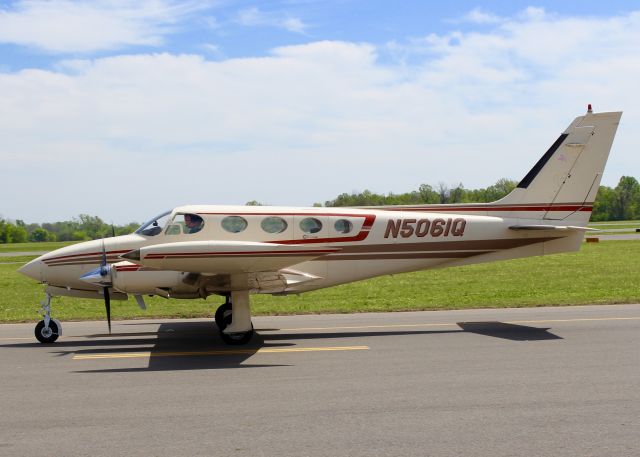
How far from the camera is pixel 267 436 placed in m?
7.48

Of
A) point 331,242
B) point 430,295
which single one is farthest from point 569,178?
point 430,295

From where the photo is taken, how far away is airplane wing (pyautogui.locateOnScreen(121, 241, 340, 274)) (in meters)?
12.4

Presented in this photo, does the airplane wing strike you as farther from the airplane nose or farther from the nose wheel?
the airplane nose

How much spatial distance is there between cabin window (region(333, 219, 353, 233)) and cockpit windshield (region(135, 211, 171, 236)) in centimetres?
361

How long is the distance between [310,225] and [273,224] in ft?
2.65

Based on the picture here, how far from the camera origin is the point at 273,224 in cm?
1529

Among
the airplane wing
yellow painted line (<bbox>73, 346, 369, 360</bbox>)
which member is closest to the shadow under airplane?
yellow painted line (<bbox>73, 346, 369, 360</bbox>)

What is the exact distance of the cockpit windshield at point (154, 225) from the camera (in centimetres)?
1505

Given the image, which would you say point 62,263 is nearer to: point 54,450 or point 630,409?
point 54,450

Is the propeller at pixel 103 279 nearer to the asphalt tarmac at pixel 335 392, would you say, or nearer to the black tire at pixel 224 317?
the asphalt tarmac at pixel 335 392

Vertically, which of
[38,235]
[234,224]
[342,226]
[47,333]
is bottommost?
[47,333]

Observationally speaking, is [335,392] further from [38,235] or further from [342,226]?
[38,235]

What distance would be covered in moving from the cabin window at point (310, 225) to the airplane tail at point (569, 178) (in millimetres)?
4019

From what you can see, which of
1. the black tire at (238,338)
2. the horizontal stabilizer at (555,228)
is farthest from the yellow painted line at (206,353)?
the horizontal stabilizer at (555,228)
